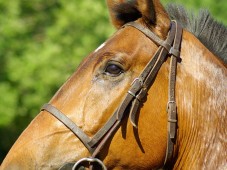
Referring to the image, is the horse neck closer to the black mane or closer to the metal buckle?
the black mane

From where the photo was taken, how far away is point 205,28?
523cm

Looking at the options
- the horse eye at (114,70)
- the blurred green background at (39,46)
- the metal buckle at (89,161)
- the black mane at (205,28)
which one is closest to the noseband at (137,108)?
the metal buckle at (89,161)

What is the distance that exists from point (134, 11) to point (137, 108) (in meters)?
0.82

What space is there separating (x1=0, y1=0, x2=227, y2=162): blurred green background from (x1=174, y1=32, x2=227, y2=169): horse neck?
10.9 meters

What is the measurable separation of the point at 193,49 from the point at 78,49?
1197cm

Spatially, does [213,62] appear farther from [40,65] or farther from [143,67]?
[40,65]

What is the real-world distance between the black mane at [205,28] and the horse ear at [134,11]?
266 mm

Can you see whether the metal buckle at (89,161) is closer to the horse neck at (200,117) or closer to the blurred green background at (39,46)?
the horse neck at (200,117)

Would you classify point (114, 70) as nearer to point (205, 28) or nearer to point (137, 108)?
point (137, 108)

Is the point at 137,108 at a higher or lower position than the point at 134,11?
lower

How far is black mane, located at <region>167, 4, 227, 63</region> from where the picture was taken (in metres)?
5.17

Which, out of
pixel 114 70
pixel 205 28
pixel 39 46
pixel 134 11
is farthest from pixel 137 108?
pixel 39 46

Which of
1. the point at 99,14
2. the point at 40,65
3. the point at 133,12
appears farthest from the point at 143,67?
the point at 99,14

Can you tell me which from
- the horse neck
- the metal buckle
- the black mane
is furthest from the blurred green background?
the metal buckle
